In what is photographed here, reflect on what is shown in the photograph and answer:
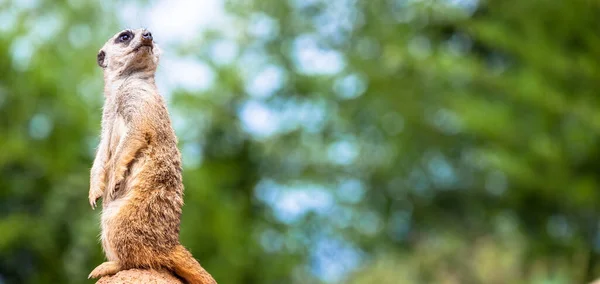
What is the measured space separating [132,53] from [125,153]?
510mm

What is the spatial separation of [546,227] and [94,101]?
7.87 meters

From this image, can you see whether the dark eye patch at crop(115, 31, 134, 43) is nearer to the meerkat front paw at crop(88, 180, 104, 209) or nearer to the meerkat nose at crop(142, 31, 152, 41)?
the meerkat nose at crop(142, 31, 152, 41)

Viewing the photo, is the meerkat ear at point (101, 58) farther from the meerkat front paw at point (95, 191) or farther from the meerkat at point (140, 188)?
the meerkat front paw at point (95, 191)

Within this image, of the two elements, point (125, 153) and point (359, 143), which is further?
point (359, 143)

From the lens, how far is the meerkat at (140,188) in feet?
12.6

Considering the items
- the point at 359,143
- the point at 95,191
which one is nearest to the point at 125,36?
the point at 95,191

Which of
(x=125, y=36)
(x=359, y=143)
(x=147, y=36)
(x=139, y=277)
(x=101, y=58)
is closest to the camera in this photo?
(x=139, y=277)

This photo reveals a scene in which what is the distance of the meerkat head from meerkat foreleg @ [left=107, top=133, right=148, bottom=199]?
0.38 m

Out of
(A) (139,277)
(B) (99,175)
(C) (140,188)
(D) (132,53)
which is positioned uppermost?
(D) (132,53)

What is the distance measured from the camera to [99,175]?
12.9ft

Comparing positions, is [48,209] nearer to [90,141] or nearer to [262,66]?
[90,141]

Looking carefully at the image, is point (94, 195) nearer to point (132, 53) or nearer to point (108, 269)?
point (108, 269)

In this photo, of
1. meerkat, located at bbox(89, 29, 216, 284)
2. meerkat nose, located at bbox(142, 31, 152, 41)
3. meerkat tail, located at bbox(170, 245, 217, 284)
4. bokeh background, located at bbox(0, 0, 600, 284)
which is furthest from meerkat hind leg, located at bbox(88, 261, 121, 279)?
bokeh background, located at bbox(0, 0, 600, 284)

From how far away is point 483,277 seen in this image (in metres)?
17.5
